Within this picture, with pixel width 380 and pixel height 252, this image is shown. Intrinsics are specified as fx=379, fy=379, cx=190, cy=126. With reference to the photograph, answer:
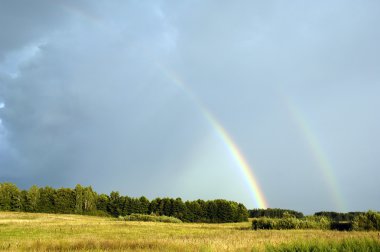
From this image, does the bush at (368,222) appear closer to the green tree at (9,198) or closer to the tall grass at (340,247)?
the tall grass at (340,247)

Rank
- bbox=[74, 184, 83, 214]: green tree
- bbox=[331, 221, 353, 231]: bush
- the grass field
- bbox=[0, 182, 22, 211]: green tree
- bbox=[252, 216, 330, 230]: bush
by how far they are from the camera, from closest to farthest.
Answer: the grass field, bbox=[331, 221, 353, 231]: bush, bbox=[252, 216, 330, 230]: bush, bbox=[0, 182, 22, 211]: green tree, bbox=[74, 184, 83, 214]: green tree

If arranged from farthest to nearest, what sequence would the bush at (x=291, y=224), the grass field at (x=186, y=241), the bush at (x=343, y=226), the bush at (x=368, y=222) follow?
the bush at (x=291, y=224) → the bush at (x=343, y=226) → the bush at (x=368, y=222) → the grass field at (x=186, y=241)

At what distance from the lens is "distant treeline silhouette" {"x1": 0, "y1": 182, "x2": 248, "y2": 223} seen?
13350 centimetres

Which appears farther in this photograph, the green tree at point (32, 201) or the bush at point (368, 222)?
the green tree at point (32, 201)

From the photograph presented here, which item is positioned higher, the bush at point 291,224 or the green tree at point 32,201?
the green tree at point 32,201

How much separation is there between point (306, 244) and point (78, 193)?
14144cm

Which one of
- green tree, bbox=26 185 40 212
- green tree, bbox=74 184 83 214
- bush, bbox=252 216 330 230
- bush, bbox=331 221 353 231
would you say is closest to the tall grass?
bush, bbox=331 221 353 231

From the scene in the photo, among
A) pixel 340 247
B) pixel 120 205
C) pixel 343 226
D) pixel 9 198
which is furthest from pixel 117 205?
pixel 340 247

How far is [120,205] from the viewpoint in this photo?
478ft

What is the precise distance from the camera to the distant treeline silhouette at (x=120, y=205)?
438 feet

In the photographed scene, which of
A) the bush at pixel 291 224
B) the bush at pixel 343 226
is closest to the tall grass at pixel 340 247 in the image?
the bush at pixel 343 226

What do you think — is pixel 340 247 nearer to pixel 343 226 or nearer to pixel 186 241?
pixel 186 241

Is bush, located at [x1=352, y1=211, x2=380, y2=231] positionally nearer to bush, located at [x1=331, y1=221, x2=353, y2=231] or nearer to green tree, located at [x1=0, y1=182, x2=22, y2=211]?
bush, located at [x1=331, y1=221, x2=353, y2=231]

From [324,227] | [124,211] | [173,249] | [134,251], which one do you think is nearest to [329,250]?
[173,249]
